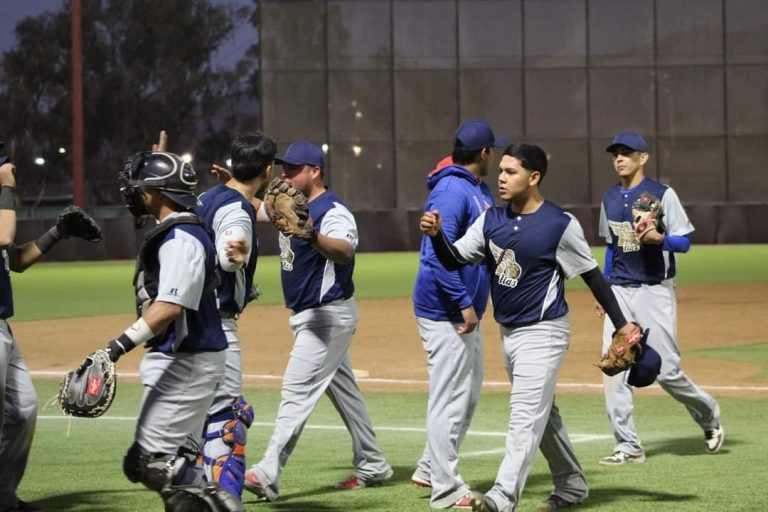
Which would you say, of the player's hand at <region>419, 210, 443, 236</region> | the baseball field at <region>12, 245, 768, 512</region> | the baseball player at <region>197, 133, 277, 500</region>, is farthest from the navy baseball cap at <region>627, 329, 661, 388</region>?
the baseball player at <region>197, 133, 277, 500</region>

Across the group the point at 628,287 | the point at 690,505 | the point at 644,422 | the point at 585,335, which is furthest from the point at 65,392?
the point at 585,335

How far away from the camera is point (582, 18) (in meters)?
45.6

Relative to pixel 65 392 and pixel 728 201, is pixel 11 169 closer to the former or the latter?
pixel 65 392

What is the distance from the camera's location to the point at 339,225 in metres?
7.91

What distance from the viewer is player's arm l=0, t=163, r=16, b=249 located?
7094 mm

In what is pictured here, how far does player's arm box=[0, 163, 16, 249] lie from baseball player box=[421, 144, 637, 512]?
86.8 inches

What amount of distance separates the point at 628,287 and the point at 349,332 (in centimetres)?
242

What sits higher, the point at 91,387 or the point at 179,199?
the point at 179,199

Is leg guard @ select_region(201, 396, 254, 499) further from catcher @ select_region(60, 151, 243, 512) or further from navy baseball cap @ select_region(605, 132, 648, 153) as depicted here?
navy baseball cap @ select_region(605, 132, 648, 153)

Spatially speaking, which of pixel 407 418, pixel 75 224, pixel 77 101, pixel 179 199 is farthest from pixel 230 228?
pixel 77 101

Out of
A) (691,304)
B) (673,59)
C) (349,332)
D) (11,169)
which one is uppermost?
(673,59)

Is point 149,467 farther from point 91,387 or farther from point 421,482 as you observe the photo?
point 421,482

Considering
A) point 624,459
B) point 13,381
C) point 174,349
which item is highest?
point 174,349

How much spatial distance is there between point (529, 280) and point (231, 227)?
62.6 inches
